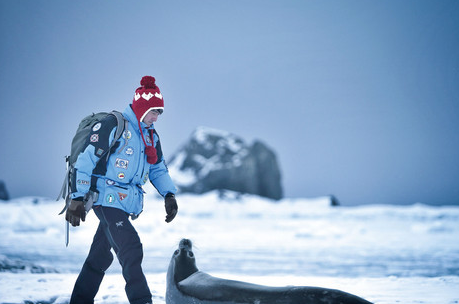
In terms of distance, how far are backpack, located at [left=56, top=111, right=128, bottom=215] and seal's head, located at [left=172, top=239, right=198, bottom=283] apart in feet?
2.06

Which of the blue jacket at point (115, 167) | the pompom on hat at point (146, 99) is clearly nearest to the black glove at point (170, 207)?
the blue jacket at point (115, 167)

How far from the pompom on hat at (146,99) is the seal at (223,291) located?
891mm

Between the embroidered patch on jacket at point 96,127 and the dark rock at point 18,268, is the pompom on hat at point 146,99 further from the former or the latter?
the dark rock at point 18,268

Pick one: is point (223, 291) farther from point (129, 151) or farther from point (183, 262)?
point (129, 151)

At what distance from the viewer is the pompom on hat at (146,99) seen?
2.88m

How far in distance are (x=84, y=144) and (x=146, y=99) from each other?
19.1 inches

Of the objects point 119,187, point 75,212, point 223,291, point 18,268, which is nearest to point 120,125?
point 119,187

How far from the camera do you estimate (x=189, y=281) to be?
7.70 ft

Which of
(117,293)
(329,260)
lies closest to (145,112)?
(117,293)

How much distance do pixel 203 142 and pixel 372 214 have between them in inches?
1830

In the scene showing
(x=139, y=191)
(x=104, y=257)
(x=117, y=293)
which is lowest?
(x=117, y=293)

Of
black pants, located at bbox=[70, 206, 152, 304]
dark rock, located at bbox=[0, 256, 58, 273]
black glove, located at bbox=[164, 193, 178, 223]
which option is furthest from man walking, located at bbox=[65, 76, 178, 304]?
dark rock, located at bbox=[0, 256, 58, 273]

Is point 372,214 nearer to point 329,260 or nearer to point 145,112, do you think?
point 329,260

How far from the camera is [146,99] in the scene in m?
2.89
